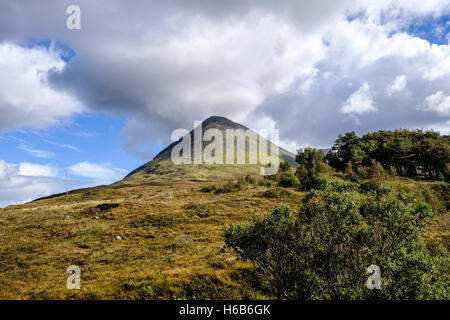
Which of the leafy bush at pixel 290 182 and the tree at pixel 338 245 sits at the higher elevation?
the leafy bush at pixel 290 182

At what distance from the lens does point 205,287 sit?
19438mm

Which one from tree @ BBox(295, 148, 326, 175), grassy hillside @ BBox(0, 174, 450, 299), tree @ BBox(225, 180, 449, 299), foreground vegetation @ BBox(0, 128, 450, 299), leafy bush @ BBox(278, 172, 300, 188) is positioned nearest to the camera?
tree @ BBox(225, 180, 449, 299)

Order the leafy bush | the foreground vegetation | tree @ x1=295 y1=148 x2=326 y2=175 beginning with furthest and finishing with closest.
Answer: tree @ x1=295 y1=148 x2=326 y2=175 → the leafy bush → the foreground vegetation

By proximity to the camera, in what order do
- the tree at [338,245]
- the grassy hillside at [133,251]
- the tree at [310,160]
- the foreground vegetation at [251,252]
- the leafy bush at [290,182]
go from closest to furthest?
the tree at [338,245] → the foreground vegetation at [251,252] → the grassy hillside at [133,251] → the leafy bush at [290,182] → the tree at [310,160]

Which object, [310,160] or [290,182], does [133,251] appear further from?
[310,160]

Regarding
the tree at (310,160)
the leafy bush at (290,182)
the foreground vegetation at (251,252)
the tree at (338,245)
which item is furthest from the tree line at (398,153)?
the tree at (338,245)

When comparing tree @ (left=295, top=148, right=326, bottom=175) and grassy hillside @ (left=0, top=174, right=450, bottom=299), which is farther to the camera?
tree @ (left=295, top=148, right=326, bottom=175)

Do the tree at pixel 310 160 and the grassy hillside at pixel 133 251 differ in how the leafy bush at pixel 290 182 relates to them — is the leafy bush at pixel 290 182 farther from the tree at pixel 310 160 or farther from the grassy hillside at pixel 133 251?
the grassy hillside at pixel 133 251

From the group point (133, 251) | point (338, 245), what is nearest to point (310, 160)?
point (133, 251)

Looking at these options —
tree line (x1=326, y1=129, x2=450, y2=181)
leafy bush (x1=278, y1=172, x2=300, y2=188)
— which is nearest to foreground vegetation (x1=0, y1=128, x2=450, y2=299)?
leafy bush (x1=278, y1=172, x2=300, y2=188)

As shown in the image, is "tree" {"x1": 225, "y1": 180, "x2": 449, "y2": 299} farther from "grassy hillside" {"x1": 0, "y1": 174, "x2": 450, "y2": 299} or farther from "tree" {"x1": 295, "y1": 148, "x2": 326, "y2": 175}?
"tree" {"x1": 295, "y1": 148, "x2": 326, "y2": 175}
